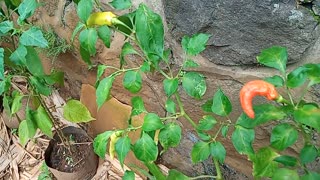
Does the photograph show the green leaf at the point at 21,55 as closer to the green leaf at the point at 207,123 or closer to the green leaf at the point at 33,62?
the green leaf at the point at 33,62

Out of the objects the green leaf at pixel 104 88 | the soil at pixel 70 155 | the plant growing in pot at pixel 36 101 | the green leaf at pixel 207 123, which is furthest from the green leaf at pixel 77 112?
the green leaf at pixel 207 123

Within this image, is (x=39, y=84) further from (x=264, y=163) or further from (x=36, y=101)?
(x=264, y=163)

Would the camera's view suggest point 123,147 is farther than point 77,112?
No

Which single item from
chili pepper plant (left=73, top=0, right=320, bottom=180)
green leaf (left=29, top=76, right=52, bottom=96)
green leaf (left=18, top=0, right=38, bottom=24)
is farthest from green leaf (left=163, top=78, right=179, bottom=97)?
green leaf (left=29, top=76, right=52, bottom=96)

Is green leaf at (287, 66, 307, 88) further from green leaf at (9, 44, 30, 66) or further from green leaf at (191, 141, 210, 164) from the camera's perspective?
green leaf at (9, 44, 30, 66)

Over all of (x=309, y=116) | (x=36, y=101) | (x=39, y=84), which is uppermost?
(x=309, y=116)

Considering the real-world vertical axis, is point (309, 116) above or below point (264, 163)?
above

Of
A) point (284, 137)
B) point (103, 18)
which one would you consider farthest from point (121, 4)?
point (284, 137)
